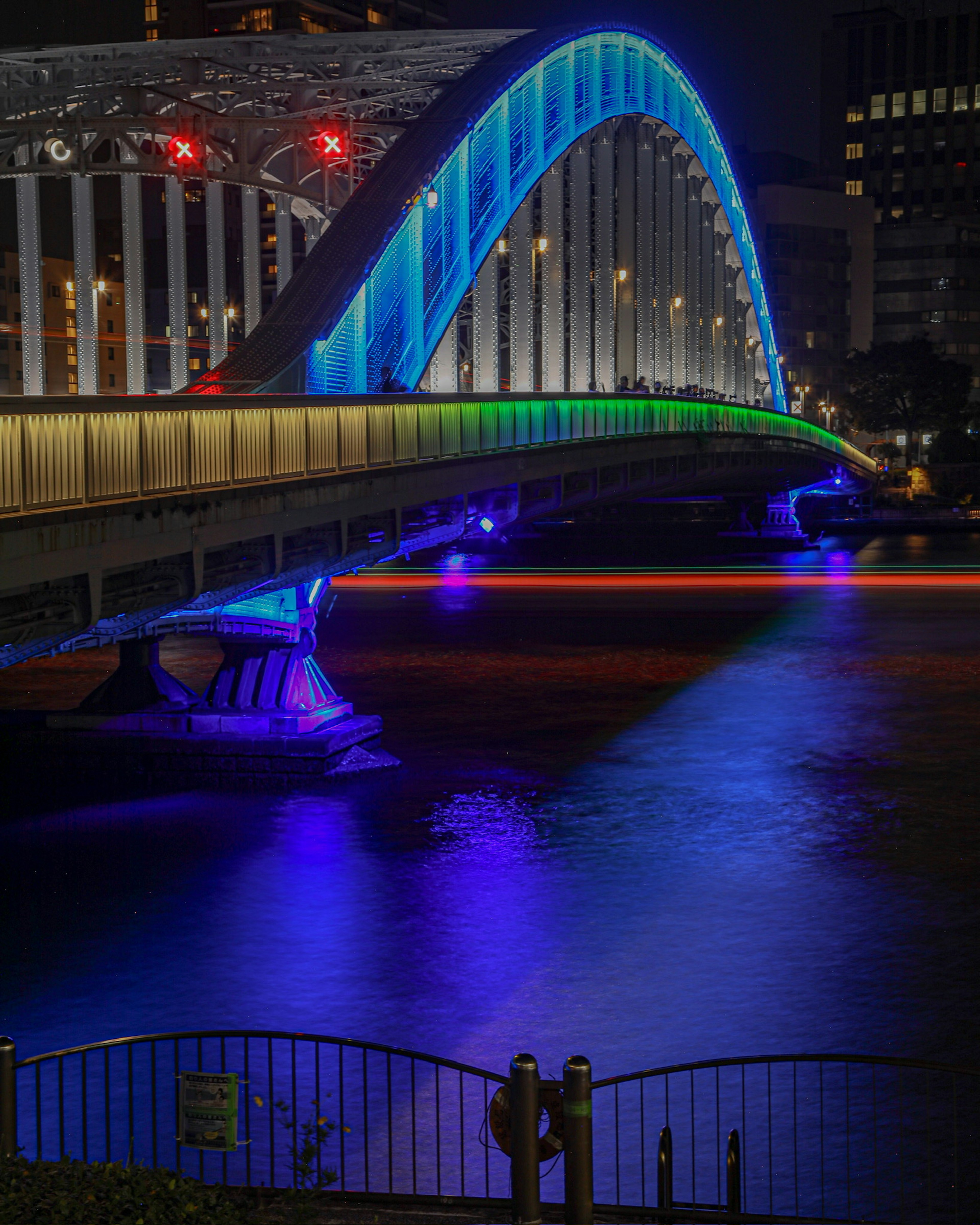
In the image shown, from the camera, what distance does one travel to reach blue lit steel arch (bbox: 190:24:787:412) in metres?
25.6

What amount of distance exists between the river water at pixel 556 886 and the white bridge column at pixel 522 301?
7.06 metres

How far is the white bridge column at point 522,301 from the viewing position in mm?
37344

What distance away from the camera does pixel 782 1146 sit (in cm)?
1218

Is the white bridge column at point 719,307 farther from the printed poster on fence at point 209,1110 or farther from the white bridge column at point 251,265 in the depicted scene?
the printed poster on fence at point 209,1110

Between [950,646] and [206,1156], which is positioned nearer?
[206,1156]

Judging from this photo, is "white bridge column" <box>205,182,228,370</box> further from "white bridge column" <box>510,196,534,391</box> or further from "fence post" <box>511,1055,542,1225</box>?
"fence post" <box>511,1055,542,1225</box>

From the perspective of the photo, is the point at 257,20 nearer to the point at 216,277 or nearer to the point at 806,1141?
the point at 216,277

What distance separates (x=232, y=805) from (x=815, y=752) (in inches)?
426

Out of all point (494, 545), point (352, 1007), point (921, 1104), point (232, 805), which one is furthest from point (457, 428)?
point (494, 545)

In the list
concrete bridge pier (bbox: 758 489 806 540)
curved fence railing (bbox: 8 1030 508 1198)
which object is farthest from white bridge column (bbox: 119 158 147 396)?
concrete bridge pier (bbox: 758 489 806 540)

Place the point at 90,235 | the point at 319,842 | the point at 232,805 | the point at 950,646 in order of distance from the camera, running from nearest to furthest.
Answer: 1. the point at 319,842
2. the point at 232,805
3. the point at 90,235
4. the point at 950,646

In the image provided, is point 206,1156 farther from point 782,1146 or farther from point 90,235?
point 90,235

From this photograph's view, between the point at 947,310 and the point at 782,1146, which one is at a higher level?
the point at 947,310

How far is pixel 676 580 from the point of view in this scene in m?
69.9
